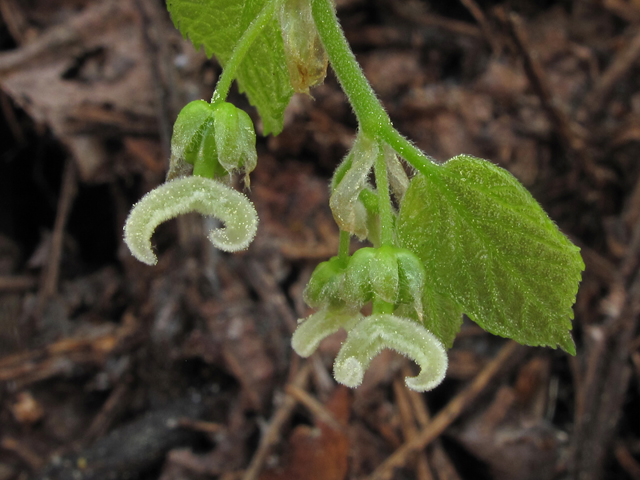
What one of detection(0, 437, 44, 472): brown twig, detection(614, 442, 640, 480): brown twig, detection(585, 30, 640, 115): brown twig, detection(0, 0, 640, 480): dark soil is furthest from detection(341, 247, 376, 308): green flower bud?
detection(585, 30, 640, 115): brown twig

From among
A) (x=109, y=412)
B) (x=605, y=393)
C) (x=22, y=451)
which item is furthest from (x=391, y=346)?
(x=22, y=451)

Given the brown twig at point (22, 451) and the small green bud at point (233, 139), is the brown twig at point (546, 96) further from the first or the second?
the brown twig at point (22, 451)

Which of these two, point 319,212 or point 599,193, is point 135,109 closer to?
point 319,212

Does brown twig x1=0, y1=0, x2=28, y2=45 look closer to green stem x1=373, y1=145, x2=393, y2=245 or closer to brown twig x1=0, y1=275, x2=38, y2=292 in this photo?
brown twig x1=0, y1=275, x2=38, y2=292

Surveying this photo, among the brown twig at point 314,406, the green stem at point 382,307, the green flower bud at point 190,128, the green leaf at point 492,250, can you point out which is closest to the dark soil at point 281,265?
the brown twig at point 314,406

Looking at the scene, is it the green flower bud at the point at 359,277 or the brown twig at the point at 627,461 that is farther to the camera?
the brown twig at the point at 627,461

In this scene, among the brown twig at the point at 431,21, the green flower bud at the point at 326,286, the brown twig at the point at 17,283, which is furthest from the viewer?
the brown twig at the point at 431,21
